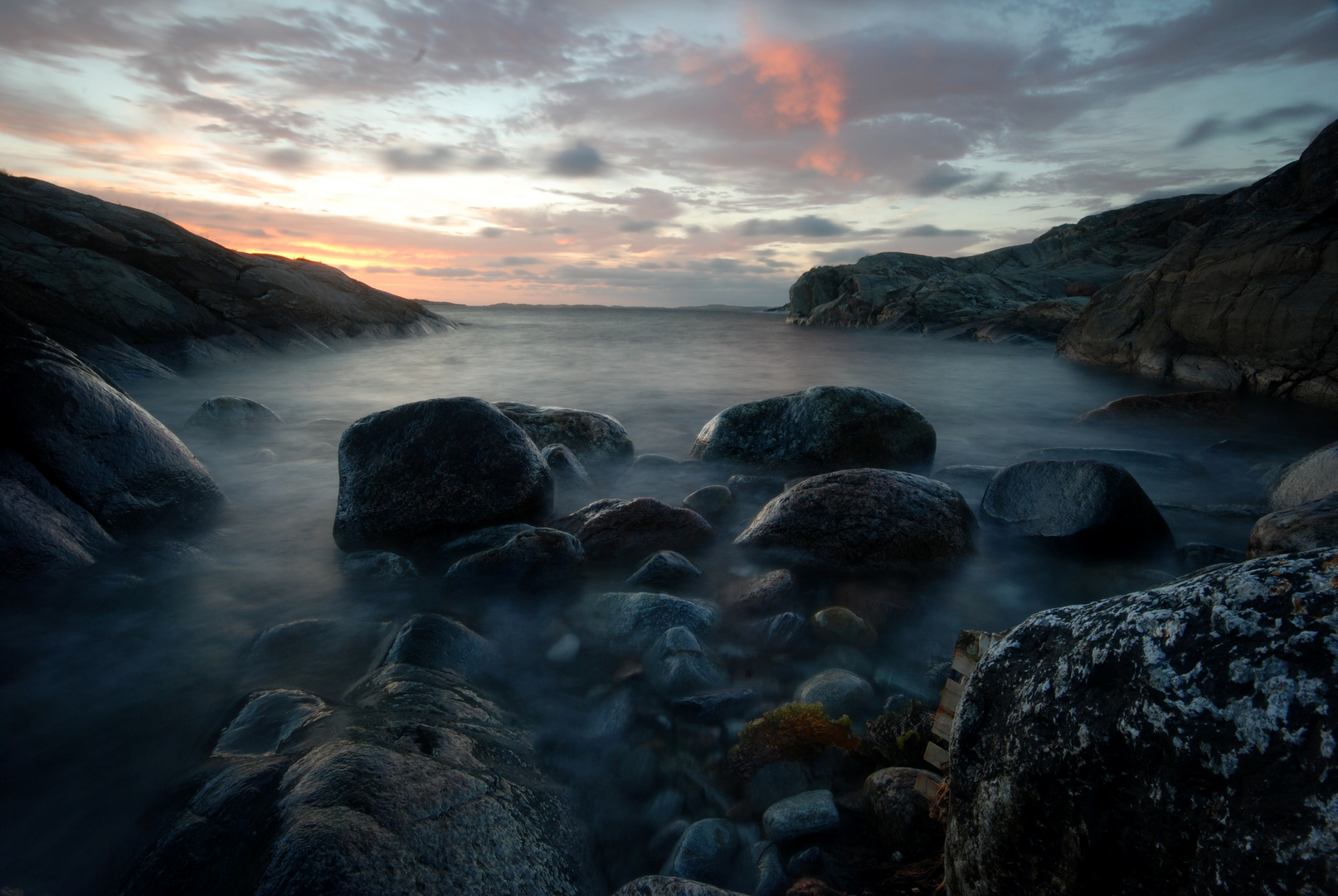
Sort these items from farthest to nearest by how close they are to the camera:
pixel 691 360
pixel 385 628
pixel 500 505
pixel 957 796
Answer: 1. pixel 691 360
2. pixel 500 505
3. pixel 385 628
4. pixel 957 796

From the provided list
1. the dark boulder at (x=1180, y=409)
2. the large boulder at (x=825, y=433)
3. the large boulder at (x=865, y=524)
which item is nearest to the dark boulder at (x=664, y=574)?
the large boulder at (x=865, y=524)

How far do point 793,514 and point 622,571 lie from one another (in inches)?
53.1

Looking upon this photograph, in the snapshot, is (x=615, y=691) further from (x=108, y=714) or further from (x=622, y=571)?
(x=108, y=714)

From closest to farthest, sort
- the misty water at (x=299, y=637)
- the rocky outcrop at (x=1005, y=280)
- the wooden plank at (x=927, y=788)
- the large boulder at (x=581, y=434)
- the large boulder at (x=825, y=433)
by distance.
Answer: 1. the wooden plank at (x=927, y=788)
2. the misty water at (x=299, y=637)
3. the large boulder at (x=825, y=433)
4. the large boulder at (x=581, y=434)
5. the rocky outcrop at (x=1005, y=280)

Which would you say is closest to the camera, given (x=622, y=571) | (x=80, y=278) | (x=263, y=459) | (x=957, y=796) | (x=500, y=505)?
(x=957, y=796)

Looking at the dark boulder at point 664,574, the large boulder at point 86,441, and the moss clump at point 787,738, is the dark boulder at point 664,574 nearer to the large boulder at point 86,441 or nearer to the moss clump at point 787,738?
the moss clump at point 787,738

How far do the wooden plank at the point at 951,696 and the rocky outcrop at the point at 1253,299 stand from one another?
11.2 m

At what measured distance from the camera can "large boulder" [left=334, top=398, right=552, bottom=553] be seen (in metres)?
4.86

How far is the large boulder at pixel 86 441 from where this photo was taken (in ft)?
13.9

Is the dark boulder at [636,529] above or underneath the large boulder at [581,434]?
underneath

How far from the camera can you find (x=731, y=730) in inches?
114

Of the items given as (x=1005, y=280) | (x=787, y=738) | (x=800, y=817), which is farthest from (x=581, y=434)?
(x=1005, y=280)

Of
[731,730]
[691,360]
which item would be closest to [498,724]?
[731,730]

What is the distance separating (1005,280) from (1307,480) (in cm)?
3807
